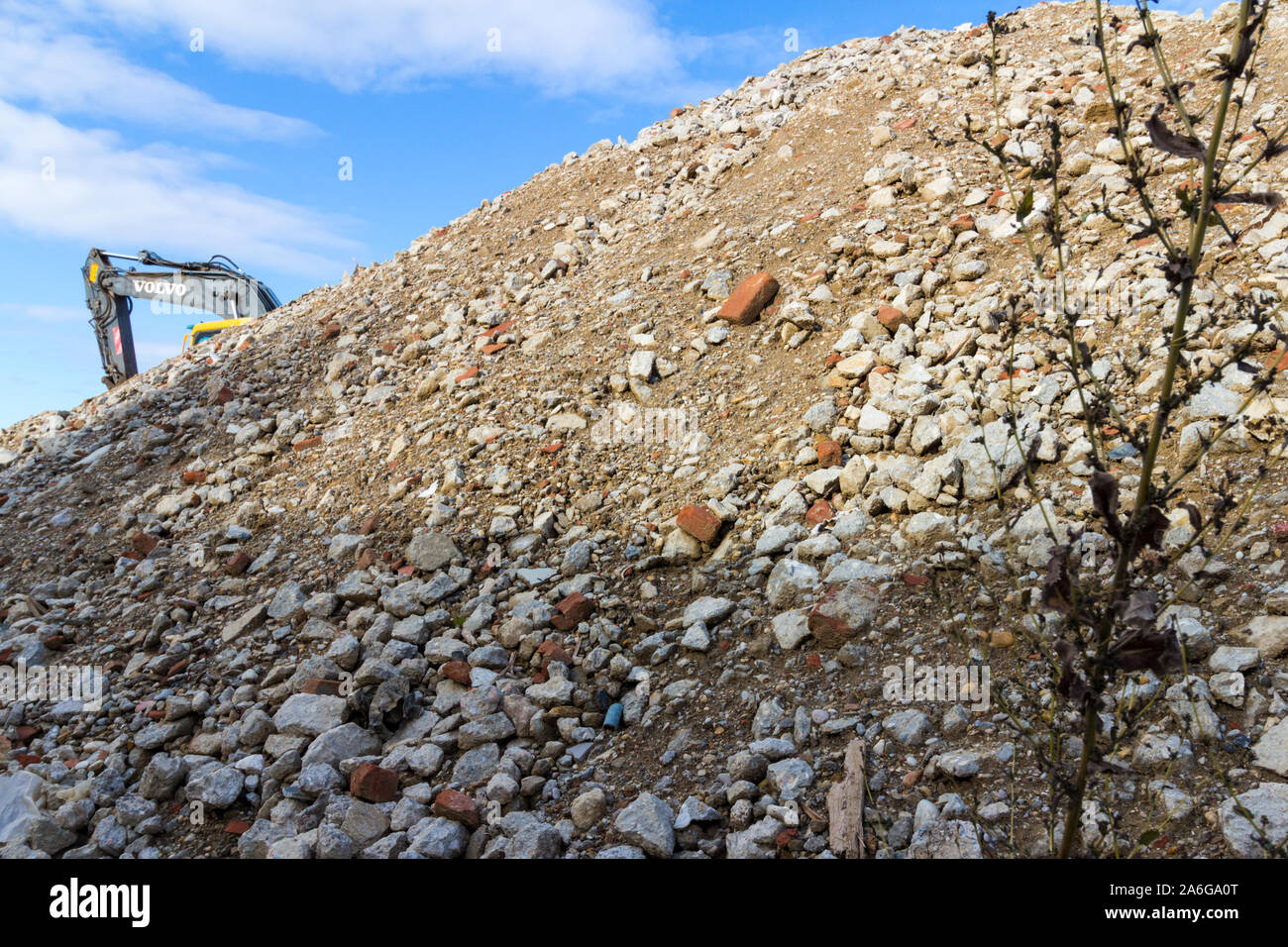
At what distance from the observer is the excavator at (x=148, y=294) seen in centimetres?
1177

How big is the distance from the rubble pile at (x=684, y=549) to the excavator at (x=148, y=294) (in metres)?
4.58

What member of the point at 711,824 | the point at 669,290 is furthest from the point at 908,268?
the point at 711,824

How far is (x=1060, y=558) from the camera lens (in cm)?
154

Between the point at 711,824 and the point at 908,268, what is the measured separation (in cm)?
420

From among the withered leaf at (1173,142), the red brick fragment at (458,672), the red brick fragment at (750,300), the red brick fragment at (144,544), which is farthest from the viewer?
the red brick fragment at (144,544)

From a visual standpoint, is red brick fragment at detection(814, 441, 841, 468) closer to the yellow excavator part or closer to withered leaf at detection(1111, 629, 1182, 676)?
withered leaf at detection(1111, 629, 1182, 676)

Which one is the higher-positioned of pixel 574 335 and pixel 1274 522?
pixel 574 335

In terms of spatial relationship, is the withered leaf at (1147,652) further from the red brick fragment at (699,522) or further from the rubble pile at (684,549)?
the red brick fragment at (699,522)

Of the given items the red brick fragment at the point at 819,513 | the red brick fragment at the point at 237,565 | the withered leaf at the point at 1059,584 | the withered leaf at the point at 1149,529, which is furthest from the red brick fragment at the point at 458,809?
the red brick fragment at the point at 237,565

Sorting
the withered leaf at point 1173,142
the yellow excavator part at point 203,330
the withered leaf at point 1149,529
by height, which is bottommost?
the withered leaf at point 1149,529

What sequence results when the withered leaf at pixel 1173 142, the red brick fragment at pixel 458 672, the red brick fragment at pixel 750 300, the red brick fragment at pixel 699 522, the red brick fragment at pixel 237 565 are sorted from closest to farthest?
the withered leaf at pixel 1173 142, the red brick fragment at pixel 458 672, the red brick fragment at pixel 699 522, the red brick fragment at pixel 237 565, the red brick fragment at pixel 750 300

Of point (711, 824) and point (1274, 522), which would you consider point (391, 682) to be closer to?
point (711, 824)

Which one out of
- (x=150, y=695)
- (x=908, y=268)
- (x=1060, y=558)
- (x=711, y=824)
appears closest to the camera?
(x=1060, y=558)

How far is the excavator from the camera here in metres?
11.8
